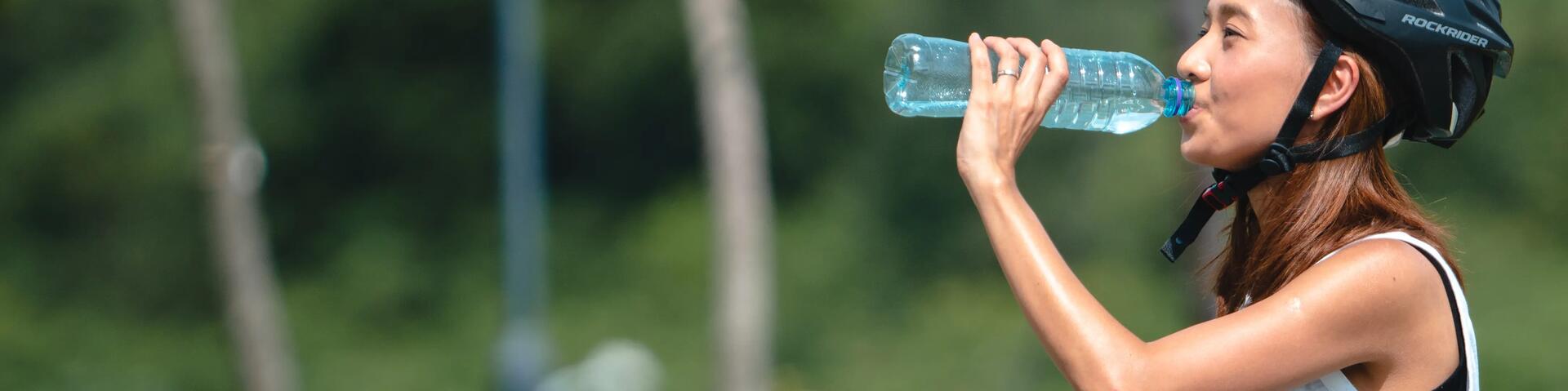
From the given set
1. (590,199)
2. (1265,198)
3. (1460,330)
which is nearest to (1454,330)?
(1460,330)

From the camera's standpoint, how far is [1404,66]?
5.54 feet

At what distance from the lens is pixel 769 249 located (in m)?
10.0

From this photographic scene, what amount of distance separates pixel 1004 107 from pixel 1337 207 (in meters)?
0.43

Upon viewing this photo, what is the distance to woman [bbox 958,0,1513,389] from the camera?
4.97ft

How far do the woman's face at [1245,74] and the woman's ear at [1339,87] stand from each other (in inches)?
1.3

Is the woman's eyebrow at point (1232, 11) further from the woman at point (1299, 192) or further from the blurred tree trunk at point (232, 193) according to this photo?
the blurred tree trunk at point (232, 193)

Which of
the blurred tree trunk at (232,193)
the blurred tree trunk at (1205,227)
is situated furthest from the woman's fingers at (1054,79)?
the blurred tree trunk at (232,193)

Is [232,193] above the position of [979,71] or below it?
below

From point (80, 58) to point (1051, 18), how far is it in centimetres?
824

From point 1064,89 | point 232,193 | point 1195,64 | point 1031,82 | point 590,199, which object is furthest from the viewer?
point 590,199

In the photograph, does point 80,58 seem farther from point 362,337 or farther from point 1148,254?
point 1148,254

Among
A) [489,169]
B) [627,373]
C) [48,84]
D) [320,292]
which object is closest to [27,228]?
[48,84]

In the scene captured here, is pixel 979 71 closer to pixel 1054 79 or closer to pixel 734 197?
pixel 1054 79

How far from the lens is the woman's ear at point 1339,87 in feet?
5.55
